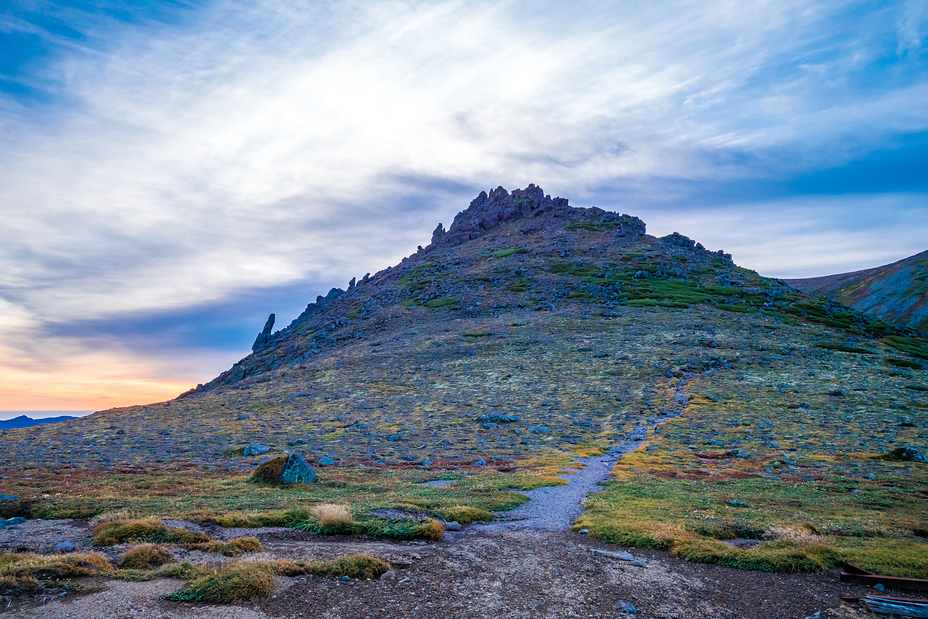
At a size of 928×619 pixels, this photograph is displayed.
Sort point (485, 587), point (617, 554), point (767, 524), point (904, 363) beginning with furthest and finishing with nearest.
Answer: point (904, 363)
point (767, 524)
point (617, 554)
point (485, 587)

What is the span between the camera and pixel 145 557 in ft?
49.1

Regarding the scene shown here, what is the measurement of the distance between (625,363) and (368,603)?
72275 mm

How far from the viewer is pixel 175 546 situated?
16688 millimetres

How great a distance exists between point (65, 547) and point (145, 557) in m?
3.53

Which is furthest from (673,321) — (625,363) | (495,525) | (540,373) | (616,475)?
(495,525)

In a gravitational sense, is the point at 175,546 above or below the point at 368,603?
above

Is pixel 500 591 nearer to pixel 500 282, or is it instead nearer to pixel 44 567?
pixel 44 567

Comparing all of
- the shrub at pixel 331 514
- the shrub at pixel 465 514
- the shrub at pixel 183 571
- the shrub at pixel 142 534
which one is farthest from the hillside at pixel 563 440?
the shrub at pixel 183 571

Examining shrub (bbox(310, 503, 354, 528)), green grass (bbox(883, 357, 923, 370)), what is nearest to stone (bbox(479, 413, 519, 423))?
shrub (bbox(310, 503, 354, 528))

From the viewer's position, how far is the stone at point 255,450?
40650 mm

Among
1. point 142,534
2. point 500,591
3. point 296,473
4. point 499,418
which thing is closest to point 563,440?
point 499,418

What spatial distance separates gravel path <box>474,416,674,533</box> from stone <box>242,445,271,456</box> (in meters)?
23.4

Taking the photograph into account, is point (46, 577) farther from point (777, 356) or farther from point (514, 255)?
point (514, 255)

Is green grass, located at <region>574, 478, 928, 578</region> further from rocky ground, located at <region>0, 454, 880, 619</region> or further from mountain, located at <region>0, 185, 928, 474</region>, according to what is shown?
mountain, located at <region>0, 185, 928, 474</region>
